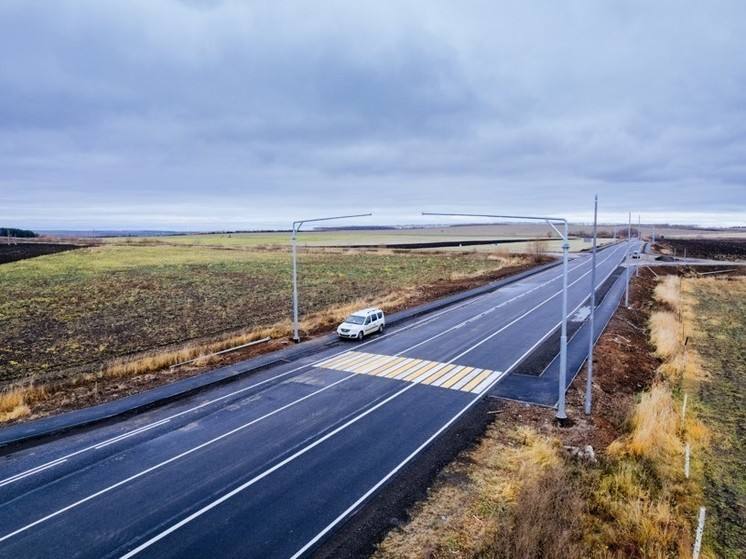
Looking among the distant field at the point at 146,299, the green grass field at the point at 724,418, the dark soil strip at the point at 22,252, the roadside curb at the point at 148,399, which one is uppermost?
the dark soil strip at the point at 22,252

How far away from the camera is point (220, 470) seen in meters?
13.4

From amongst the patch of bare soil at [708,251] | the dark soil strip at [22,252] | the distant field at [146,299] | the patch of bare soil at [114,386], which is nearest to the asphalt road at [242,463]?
the patch of bare soil at [114,386]

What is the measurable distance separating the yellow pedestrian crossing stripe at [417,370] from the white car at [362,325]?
2.54 meters

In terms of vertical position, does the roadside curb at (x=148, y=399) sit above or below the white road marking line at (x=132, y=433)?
above

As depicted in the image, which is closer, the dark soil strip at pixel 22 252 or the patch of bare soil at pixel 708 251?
the dark soil strip at pixel 22 252

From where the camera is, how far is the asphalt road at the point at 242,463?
35.0 ft

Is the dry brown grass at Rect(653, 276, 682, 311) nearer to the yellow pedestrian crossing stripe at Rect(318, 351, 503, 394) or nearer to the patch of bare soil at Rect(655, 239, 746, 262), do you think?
the yellow pedestrian crossing stripe at Rect(318, 351, 503, 394)

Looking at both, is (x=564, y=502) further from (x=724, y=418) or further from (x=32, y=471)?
(x=32, y=471)

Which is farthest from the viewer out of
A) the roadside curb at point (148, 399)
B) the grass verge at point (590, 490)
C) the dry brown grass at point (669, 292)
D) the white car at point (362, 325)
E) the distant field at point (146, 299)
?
the dry brown grass at point (669, 292)

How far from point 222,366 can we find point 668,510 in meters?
18.8

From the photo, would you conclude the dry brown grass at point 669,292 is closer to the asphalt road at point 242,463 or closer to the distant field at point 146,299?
the distant field at point 146,299

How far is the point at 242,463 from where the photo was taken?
13828mm

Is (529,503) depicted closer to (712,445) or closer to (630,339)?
(712,445)

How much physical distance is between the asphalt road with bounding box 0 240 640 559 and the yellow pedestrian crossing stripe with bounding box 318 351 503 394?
0.09 m
